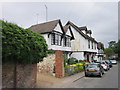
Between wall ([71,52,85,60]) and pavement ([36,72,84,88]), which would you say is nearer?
pavement ([36,72,84,88])

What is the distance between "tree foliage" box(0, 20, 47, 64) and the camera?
553 cm

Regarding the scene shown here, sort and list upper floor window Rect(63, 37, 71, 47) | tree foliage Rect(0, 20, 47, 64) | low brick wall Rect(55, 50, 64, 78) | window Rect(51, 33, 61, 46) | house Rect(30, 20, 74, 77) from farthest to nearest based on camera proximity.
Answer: upper floor window Rect(63, 37, 71, 47)
window Rect(51, 33, 61, 46)
house Rect(30, 20, 74, 77)
low brick wall Rect(55, 50, 64, 78)
tree foliage Rect(0, 20, 47, 64)

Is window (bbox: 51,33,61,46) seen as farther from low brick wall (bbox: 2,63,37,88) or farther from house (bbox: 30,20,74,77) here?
low brick wall (bbox: 2,63,37,88)

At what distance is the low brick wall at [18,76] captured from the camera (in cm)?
605

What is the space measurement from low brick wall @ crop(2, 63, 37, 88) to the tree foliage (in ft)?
1.43

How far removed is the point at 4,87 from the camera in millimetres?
5941

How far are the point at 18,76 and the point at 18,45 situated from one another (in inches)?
74.9

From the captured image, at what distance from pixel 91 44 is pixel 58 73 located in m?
22.1

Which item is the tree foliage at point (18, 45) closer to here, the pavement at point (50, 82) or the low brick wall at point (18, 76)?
the low brick wall at point (18, 76)

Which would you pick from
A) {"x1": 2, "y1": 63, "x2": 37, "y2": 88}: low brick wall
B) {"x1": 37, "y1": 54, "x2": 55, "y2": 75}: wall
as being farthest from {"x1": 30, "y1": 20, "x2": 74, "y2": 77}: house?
{"x1": 2, "y1": 63, "x2": 37, "y2": 88}: low brick wall

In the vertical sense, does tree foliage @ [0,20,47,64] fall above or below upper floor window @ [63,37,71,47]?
below

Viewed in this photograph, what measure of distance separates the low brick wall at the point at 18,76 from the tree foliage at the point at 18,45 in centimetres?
44

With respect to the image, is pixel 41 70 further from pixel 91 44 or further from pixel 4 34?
pixel 91 44

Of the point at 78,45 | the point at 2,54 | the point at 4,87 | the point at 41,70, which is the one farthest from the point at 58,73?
the point at 78,45
